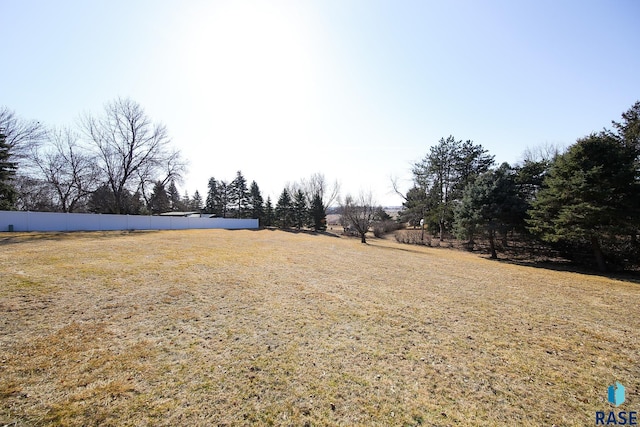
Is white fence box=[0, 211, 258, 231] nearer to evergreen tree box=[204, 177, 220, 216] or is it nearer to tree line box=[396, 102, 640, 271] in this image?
evergreen tree box=[204, 177, 220, 216]

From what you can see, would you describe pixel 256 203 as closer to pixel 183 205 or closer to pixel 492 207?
pixel 183 205

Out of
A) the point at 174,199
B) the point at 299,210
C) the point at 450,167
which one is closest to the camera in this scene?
the point at 450,167

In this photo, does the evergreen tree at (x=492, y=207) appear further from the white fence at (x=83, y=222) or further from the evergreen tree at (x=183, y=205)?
the evergreen tree at (x=183, y=205)

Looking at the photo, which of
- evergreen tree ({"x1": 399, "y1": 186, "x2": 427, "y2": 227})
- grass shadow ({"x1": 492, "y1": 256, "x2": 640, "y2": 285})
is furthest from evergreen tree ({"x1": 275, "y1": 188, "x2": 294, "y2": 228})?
grass shadow ({"x1": 492, "y1": 256, "x2": 640, "y2": 285})

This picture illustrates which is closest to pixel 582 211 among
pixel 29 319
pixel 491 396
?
pixel 491 396

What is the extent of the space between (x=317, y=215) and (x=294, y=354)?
40.7 metres

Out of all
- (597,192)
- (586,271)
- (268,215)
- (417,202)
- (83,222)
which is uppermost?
(417,202)

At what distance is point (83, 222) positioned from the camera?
21031 mm

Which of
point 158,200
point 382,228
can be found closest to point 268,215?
point 158,200

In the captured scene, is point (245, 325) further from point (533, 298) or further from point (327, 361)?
point (533, 298)

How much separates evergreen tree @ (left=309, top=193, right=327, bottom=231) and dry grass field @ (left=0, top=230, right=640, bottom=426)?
3710 centimetres

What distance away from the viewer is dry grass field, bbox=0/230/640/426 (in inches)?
98.2

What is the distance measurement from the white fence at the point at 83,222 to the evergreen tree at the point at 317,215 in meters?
19.1

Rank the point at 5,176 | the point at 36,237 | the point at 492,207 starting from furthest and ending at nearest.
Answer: the point at 5,176 → the point at 492,207 → the point at 36,237
